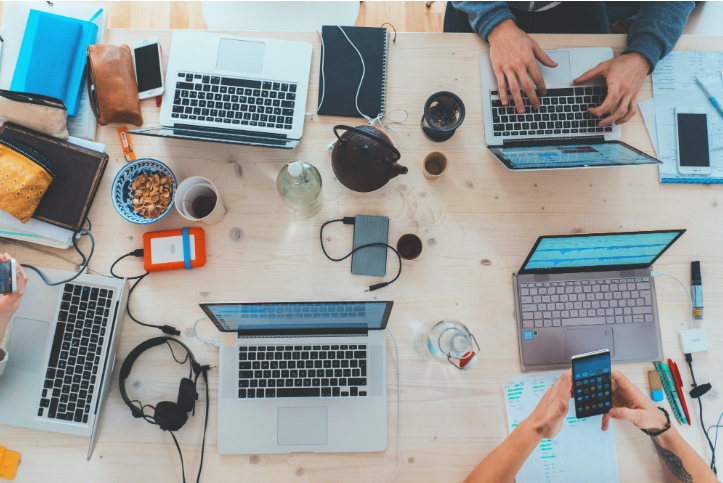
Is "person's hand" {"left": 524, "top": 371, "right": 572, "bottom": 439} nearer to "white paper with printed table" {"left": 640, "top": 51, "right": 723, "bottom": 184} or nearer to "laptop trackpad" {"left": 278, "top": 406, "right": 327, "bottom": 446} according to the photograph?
"laptop trackpad" {"left": 278, "top": 406, "right": 327, "bottom": 446}

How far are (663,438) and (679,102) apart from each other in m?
0.90

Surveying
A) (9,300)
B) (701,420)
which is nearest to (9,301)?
(9,300)

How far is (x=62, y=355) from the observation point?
1.00m

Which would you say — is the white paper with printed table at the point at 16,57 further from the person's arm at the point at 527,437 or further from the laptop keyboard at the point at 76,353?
the person's arm at the point at 527,437

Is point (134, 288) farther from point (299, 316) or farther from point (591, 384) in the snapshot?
point (591, 384)

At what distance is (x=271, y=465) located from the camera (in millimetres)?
1021

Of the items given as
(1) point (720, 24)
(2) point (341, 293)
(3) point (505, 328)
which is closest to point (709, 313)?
(3) point (505, 328)

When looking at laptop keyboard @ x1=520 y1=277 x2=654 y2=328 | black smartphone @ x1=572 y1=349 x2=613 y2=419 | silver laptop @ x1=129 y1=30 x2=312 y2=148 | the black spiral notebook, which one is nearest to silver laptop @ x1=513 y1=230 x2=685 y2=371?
laptop keyboard @ x1=520 y1=277 x2=654 y2=328

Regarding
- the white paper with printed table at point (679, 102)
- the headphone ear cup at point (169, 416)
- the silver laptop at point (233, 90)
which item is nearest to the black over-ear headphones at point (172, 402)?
the headphone ear cup at point (169, 416)

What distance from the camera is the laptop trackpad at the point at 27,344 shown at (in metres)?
1.00

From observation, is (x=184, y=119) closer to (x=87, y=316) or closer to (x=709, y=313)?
(x=87, y=316)

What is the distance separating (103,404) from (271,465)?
0.44m

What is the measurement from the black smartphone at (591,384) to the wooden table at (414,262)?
0.14m

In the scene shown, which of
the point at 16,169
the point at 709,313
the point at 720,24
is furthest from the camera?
the point at 720,24
